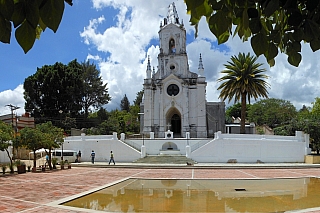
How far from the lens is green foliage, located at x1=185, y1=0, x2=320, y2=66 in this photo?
5.22 feet

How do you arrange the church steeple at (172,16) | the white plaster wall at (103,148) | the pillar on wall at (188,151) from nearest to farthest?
1. the pillar on wall at (188,151)
2. the white plaster wall at (103,148)
3. the church steeple at (172,16)

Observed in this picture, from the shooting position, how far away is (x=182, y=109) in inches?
1507

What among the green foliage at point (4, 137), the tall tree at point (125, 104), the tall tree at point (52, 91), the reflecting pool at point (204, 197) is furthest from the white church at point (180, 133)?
the tall tree at point (125, 104)

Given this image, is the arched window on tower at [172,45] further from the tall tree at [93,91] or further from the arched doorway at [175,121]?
the tall tree at [93,91]

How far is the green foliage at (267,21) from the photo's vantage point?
159 centimetres

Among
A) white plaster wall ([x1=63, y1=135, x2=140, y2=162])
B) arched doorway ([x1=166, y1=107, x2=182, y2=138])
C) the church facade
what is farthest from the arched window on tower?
white plaster wall ([x1=63, y1=135, x2=140, y2=162])

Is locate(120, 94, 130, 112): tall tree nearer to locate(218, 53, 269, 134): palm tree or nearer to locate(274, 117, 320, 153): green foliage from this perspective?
locate(218, 53, 269, 134): palm tree

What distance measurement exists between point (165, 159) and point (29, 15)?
2778 cm

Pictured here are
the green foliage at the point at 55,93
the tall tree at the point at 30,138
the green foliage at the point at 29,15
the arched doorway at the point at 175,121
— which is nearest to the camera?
the green foliage at the point at 29,15

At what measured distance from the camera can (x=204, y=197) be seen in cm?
1162

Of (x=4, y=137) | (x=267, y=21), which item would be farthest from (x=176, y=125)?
(x=267, y=21)

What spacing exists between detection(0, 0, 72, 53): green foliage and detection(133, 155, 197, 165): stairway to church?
26.6 m

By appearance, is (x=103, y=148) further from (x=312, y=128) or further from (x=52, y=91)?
(x=52, y=91)

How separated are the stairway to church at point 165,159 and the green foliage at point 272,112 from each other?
3345 cm
